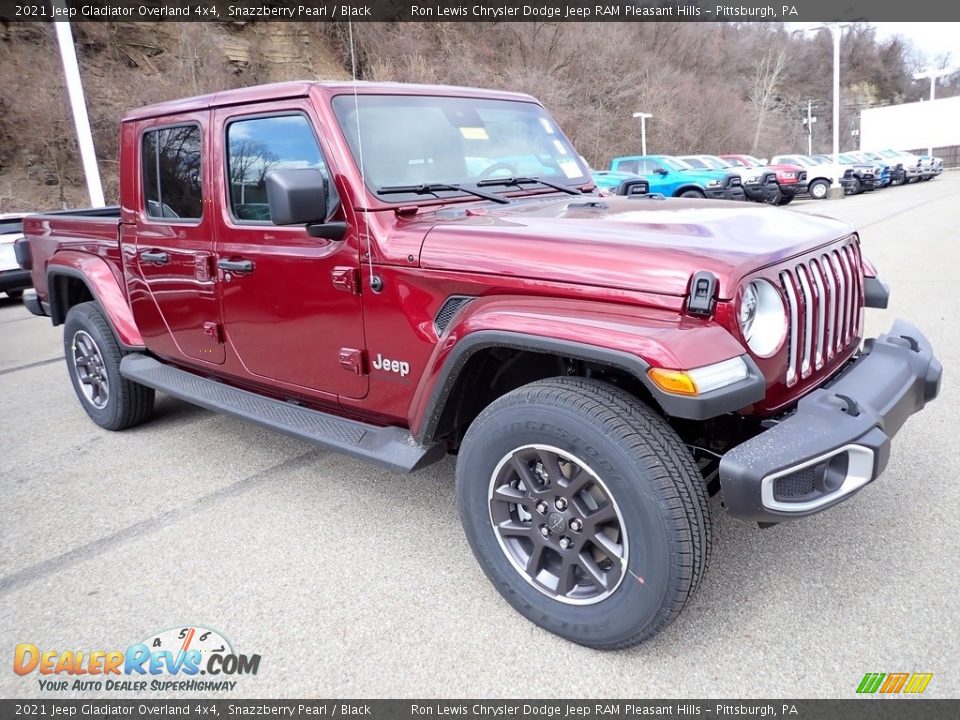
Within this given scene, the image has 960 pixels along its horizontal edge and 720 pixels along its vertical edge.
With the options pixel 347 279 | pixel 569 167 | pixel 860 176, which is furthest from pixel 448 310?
pixel 860 176

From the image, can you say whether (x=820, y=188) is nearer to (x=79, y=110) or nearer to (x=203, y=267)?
(x=79, y=110)

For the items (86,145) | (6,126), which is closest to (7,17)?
(6,126)

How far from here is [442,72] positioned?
3092 centimetres

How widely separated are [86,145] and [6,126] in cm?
1096

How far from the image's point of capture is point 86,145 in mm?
11281

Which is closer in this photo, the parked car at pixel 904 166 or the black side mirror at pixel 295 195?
the black side mirror at pixel 295 195

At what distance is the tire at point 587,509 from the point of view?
2123 mm

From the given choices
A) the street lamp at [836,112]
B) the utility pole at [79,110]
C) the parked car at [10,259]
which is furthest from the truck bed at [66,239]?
the street lamp at [836,112]

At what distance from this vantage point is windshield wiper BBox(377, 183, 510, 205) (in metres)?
2.95

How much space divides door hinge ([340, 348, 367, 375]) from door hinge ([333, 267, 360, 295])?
0.26 m

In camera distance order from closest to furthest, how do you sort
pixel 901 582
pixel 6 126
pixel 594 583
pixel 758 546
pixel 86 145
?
pixel 594 583 → pixel 901 582 → pixel 758 546 → pixel 86 145 → pixel 6 126

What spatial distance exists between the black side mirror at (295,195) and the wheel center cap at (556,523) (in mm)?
1418

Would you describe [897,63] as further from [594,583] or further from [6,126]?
[594,583]

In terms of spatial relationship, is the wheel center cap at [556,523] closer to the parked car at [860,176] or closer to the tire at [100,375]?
the tire at [100,375]
